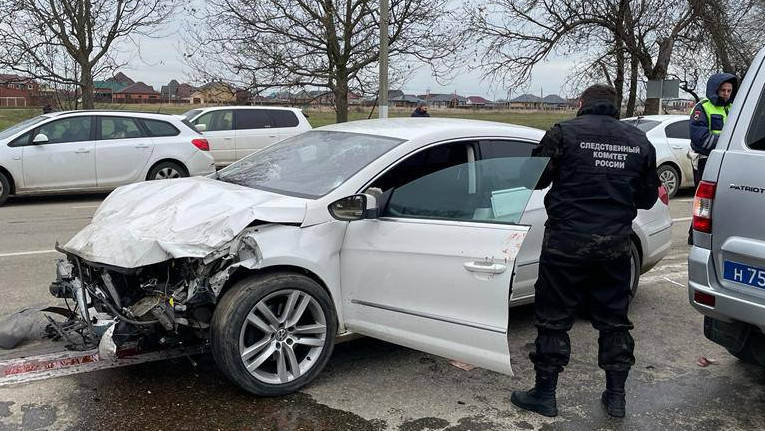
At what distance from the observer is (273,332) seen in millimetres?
3498

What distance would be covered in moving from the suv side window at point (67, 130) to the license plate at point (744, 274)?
9.99m

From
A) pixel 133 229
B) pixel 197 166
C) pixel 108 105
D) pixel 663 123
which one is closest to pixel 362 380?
pixel 133 229

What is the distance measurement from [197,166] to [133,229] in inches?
322

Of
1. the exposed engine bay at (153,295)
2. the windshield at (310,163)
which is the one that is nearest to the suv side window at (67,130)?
the windshield at (310,163)

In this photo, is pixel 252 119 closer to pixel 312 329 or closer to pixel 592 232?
pixel 312 329

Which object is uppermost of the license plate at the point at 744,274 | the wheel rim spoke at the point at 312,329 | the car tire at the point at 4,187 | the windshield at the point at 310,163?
the windshield at the point at 310,163

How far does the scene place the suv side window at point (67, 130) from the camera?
33.8 feet

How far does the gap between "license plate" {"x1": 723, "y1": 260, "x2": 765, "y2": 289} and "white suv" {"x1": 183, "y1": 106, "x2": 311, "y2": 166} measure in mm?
11918

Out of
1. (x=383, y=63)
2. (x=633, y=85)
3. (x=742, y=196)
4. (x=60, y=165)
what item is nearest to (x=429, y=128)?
(x=742, y=196)

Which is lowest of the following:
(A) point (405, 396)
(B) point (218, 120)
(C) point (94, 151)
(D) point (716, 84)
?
(A) point (405, 396)

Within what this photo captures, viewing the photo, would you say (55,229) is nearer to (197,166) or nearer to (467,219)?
(197,166)

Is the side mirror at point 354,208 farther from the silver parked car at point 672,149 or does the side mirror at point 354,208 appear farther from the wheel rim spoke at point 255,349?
the silver parked car at point 672,149

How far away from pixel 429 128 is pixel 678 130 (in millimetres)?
9176

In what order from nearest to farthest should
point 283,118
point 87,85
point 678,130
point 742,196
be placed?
point 742,196
point 678,130
point 283,118
point 87,85
